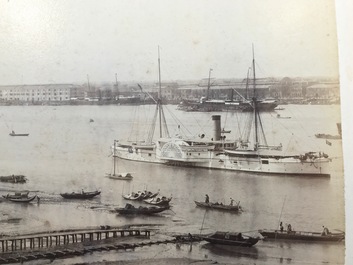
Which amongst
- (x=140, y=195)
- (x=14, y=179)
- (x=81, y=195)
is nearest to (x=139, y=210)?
(x=140, y=195)

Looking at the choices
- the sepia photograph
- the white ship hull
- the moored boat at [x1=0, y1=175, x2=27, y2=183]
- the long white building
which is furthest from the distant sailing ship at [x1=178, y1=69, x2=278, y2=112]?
the moored boat at [x1=0, y1=175, x2=27, y2=183]

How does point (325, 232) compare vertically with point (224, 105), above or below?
below

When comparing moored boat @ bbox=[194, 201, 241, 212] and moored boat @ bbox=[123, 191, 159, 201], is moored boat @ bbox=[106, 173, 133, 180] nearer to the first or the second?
moored boat @ bbox=[123, 191, 159, 201]

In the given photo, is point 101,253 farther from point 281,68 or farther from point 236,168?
point 281,68

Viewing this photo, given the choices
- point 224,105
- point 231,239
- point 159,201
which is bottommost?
point 231,239

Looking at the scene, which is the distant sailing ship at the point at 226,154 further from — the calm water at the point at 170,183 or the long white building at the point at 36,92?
the long white building at the point at 36,92

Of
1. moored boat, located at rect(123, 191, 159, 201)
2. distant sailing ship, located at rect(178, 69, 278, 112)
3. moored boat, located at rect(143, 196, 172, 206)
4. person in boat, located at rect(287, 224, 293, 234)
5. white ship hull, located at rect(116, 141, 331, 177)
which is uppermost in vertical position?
distant sailing ship, located at rect(178, 69, 278, 112)

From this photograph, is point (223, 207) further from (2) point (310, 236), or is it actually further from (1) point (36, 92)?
(1) point (36, 92)
